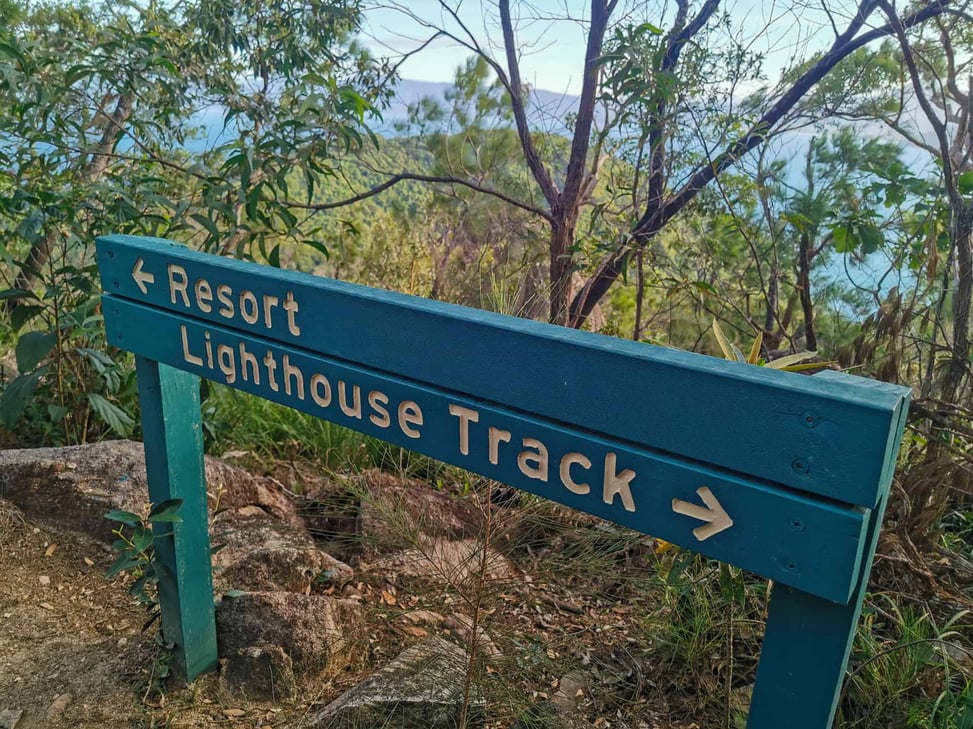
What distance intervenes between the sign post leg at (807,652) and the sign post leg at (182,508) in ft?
5.04

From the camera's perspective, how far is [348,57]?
4504 millimetres

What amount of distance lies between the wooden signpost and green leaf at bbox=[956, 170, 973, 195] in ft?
7.15

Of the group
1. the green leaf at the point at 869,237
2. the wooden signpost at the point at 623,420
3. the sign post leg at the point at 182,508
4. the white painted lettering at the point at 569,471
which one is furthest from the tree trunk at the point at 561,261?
the white painted lettering at the point at 569,471

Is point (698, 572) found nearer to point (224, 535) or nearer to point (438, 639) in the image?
point (438, 639)

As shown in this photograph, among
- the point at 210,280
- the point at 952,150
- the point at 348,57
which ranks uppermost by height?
the point at 348,57

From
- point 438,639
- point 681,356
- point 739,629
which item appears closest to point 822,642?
point 681,356

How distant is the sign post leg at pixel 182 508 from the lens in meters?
2.05

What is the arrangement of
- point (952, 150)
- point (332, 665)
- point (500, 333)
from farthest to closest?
point (952, 150)
point (332, 665)
point (500, 333)

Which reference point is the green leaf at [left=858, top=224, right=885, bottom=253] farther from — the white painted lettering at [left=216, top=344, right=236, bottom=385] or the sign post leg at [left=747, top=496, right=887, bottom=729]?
the white painted lettering at [left=216, top=344, right=236, bottom=385]

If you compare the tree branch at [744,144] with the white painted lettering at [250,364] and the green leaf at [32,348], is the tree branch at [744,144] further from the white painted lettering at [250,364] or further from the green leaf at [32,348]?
the green leaf at [32,348]

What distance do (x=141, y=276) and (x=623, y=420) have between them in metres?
1.34

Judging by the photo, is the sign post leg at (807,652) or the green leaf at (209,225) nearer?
the sign post leg at (807,652)

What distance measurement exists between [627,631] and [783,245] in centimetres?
322

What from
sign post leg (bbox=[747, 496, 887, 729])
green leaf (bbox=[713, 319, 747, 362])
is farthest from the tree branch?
sign post leg (bbox=[747, 496, 887, 729])
